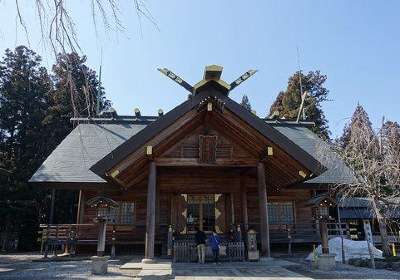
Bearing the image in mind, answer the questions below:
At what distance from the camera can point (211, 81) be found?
10.6 metres

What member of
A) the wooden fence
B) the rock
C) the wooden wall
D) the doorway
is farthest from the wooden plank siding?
the wooden fence

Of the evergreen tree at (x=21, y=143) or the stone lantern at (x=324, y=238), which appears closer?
the stone lantern at (x=324, y=238)

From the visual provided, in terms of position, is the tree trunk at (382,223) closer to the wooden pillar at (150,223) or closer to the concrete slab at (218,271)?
the concrete slab at (218,271)

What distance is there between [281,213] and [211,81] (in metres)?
8.89

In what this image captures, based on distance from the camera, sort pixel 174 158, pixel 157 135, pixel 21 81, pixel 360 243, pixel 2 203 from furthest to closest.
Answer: pixel 21 81 < pixel 2 203 < pixel 360 243 < pixel 174 158 < pixel 157 135

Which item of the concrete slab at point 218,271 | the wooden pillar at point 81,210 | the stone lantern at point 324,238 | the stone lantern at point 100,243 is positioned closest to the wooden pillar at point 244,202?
the concrete slab at point 218,271

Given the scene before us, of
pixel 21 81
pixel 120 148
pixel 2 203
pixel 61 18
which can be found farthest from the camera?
pixel 21 81

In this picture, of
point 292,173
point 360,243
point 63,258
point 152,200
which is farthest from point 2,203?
point 360,243

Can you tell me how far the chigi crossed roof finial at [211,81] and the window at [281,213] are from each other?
7.69 meters

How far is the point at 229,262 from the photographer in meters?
11.0

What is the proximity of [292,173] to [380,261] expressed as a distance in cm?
437

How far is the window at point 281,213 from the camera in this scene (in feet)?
52.2

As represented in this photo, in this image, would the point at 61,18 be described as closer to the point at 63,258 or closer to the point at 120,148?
the point at 120,148

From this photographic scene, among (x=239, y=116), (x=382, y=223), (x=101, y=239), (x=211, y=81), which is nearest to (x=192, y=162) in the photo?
(x=239, y=116)
